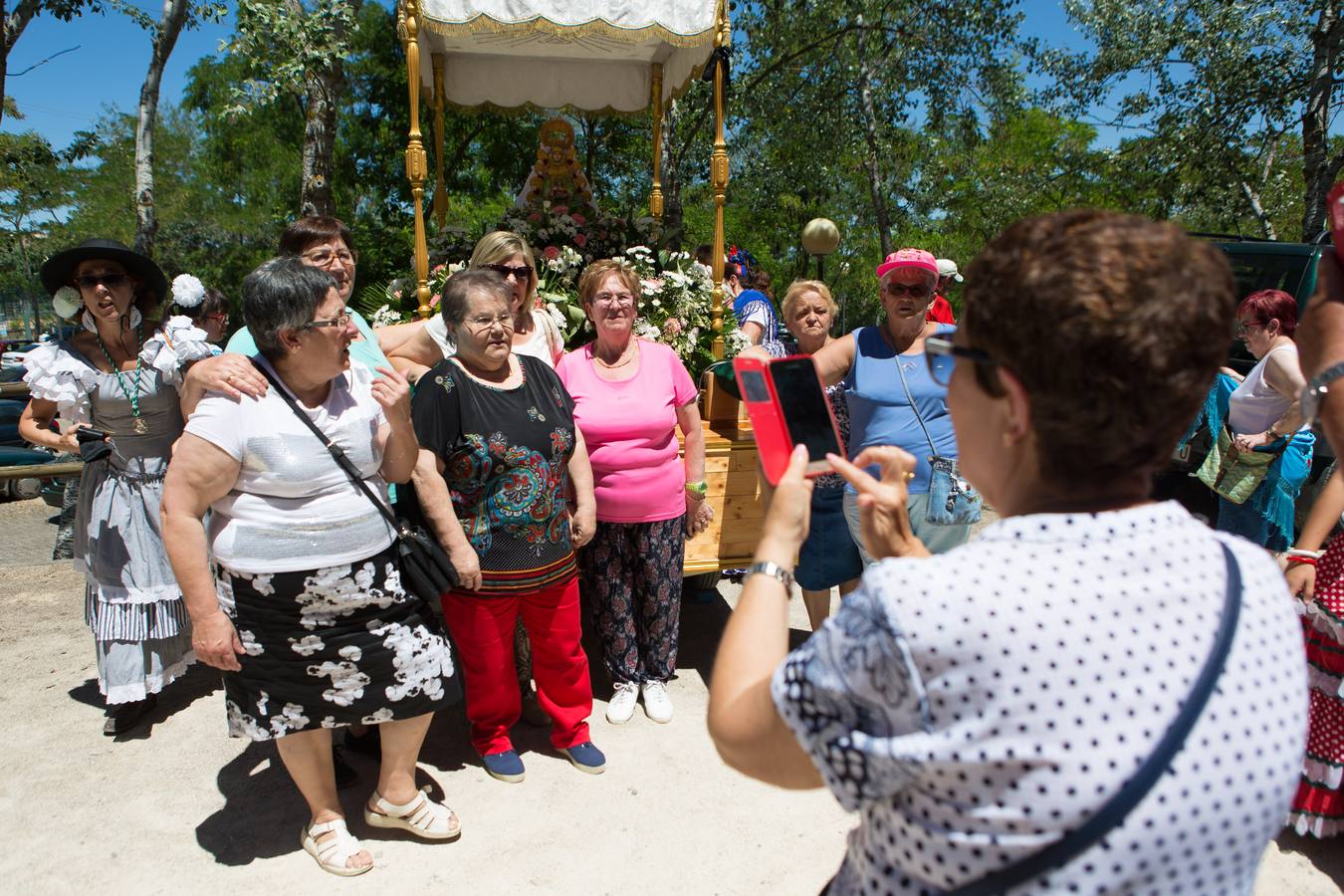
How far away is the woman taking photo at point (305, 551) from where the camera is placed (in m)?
2.31

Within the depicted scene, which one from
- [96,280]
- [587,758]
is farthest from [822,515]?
[96,280]

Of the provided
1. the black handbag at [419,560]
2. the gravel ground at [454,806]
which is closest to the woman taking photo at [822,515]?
the gravel ground at [454,806]

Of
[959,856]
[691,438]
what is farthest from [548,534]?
[959,856]

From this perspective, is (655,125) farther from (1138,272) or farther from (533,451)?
(1138,272)

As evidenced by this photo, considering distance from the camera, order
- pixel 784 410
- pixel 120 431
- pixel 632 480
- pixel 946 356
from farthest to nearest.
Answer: pixel 632 480, pixel 120 431, pixel 784 410, pixel 946 356

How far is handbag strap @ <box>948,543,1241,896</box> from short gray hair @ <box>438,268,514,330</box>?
2.48 m

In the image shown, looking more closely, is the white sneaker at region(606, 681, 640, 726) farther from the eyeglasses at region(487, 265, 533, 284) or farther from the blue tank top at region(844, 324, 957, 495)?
the eyeglasses at region(487, 265, 533, 284)

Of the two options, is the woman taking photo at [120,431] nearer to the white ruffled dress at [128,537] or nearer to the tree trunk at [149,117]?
the white ruffled dress at [128,537]

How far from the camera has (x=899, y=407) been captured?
3.26m

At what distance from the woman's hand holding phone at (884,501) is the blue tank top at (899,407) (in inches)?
73.9

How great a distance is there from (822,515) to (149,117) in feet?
43.0

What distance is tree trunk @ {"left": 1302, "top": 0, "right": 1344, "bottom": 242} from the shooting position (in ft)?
30.6

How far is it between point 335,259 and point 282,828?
6.87ft

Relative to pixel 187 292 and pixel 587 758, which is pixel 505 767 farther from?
pixel 187 292
